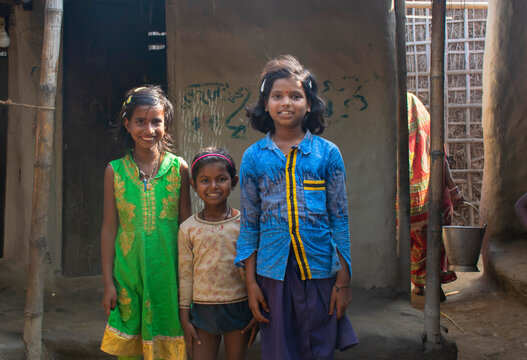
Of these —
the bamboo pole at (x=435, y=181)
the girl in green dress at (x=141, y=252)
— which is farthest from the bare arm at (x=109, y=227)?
the bamboo pole at (x=435, y=181)

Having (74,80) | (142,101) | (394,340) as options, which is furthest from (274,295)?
A: (74,80)

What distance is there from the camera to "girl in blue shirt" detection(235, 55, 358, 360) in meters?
1.96

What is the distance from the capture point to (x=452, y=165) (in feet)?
25.4

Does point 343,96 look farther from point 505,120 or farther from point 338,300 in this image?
point 505,120

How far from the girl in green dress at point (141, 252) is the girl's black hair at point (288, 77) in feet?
1.48

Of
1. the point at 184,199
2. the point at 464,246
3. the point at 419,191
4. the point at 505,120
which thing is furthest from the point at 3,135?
the point at 505,120

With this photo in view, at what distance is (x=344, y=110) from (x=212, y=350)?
2174mm

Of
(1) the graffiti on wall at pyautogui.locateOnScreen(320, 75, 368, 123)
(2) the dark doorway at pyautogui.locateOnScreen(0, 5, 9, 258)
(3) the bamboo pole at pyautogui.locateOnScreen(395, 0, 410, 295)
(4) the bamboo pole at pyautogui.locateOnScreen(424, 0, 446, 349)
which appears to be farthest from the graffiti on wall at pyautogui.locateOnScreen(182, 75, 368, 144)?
(2) the dark doorway at pyautogui.locateOnScreen(0, 5, 9, 258)

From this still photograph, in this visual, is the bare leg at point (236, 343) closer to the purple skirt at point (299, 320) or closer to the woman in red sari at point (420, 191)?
the purple skirt at point (299, 320)

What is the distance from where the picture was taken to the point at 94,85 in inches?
160

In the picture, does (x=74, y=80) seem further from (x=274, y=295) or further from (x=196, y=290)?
(x=274, y=295)

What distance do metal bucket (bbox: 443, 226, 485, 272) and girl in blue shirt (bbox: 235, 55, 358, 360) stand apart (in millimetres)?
2179

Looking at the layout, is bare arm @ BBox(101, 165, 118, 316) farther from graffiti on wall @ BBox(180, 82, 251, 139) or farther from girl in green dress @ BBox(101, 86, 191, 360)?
graffiti on wall @ BBox(180, 82, 251, 139)

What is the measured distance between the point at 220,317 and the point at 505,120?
440 centimetres
